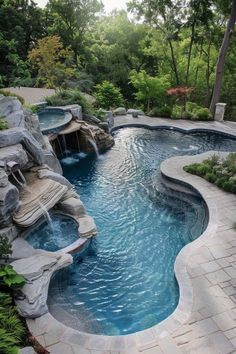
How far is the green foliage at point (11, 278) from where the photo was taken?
5776 millimetres

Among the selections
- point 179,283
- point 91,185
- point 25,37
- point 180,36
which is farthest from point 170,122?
point 25,37

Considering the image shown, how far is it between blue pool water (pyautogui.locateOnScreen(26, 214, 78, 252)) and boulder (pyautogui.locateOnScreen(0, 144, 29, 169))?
1.71 metres

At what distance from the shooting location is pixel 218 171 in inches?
420

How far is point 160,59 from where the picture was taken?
24.9 metres

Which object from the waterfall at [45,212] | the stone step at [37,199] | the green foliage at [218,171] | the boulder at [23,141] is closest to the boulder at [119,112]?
the green foliage at [218,171]

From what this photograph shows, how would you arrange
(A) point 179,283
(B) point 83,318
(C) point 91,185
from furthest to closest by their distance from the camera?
1. (C) point 91,185
2. (A) point 179,283
3. (B) point 83,318

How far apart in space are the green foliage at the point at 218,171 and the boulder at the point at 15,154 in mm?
6050

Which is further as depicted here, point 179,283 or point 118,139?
point 118,139

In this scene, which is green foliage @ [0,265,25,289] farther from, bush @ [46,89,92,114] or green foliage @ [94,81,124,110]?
green foliage @ [94,81,124,110]

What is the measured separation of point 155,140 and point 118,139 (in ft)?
6.21

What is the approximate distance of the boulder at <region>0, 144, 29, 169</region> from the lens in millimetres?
7696

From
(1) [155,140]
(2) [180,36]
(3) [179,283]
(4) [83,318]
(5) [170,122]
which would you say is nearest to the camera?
(4) [83,318]

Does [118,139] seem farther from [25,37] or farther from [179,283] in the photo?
[25,37]

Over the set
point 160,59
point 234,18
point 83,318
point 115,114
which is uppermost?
point 234,18
